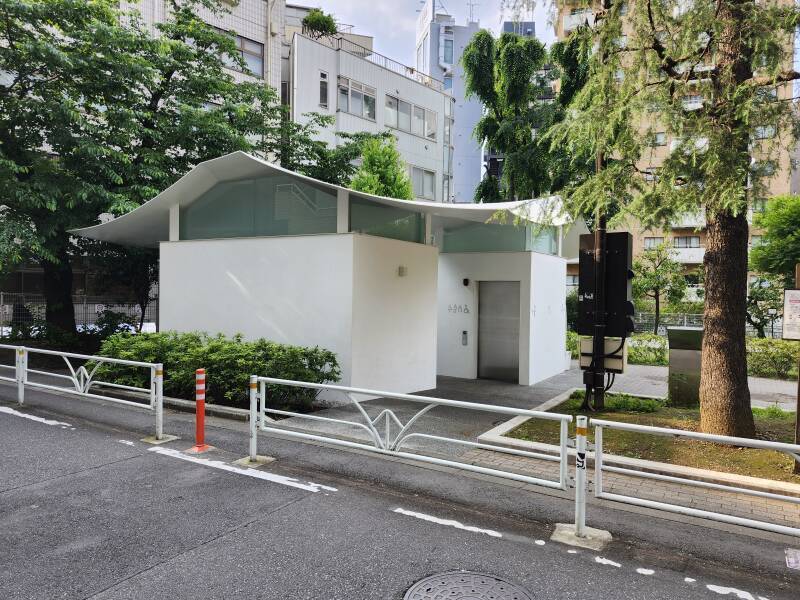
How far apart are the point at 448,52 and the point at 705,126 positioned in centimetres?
4752

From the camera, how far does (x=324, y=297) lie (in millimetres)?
9859

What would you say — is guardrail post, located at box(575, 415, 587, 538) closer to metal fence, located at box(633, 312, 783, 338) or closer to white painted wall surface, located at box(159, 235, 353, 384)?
white painted wall surface, located at box(159, 235, 353, 384)

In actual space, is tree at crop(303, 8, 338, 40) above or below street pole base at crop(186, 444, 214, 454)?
above

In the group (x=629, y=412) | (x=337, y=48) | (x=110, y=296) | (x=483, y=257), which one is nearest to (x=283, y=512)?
(x=629, y=412)

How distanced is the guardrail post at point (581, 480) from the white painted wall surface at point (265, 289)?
558 centimetres

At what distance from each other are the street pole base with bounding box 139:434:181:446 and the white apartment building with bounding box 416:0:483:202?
43607 mm

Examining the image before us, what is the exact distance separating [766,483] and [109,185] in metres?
14.7

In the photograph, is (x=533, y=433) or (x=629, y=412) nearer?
(x=533, y=433)

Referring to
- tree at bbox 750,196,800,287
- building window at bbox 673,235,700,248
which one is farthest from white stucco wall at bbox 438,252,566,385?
building window at bbox 673,235,700,248

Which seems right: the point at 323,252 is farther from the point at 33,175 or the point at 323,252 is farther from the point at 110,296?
the point at 110,296

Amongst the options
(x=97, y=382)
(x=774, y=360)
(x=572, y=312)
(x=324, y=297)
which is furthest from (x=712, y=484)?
(x=572, y=312)

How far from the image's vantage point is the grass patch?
Answer: 6117 mm

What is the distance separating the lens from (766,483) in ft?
17.9

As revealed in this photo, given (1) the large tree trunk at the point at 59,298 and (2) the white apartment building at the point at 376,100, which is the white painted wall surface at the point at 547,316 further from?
(2) the white apartment building at the point at 376,100
